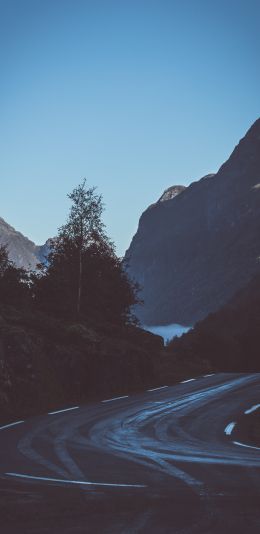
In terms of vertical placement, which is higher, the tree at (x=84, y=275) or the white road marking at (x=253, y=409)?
the tree at (x=84, y=275)

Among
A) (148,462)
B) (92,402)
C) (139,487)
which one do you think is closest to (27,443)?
(148,462)

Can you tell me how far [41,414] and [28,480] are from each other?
11.6m

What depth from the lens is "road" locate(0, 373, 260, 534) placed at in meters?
6.04

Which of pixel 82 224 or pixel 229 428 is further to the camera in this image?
pixel 82 224

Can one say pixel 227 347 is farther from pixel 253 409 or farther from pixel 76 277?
pixel 253 409

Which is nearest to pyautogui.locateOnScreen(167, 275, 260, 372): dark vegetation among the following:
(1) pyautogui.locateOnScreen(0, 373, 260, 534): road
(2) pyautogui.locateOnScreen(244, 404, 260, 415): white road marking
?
(2) pyautogui.locateOnScreen(244, 404, 260, 415): white road marking

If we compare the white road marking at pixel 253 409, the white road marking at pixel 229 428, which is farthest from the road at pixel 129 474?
the white road marking at pixel 253 409

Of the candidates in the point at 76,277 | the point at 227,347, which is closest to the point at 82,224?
the point at 76,277

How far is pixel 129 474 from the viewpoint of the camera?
348 inches

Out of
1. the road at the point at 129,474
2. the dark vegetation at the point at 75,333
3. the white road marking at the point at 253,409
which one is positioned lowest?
the road at the point at 129,474

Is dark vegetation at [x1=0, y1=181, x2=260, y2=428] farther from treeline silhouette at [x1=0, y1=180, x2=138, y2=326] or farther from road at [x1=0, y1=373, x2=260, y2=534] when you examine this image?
road at [x1=0, y1=373, x2=260, y2=534]

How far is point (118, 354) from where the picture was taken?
94.6ft

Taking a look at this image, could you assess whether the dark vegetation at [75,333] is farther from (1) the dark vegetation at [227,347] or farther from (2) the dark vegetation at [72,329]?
(1) the dark vegetation at [227,347]

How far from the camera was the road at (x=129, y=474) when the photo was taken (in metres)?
6.04
